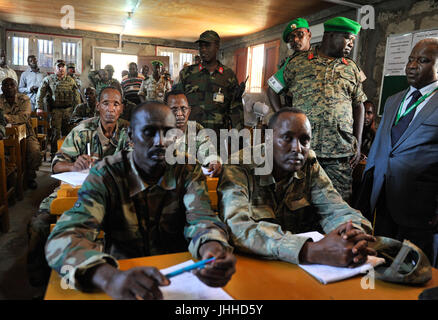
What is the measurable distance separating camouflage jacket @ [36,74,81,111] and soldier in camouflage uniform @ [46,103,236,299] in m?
6.07

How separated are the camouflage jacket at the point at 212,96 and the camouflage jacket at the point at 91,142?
1.02 meters

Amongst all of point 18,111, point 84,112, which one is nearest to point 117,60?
→ point 18,111

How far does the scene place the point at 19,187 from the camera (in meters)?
4.08

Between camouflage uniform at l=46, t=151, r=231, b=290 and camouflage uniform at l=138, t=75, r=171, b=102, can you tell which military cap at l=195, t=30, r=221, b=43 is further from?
camouflage uniform at l=138, t=75, r=171, b=102

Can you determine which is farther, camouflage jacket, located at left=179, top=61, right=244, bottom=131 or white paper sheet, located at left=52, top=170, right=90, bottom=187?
camouflage jacket, located at left=179, top=61, right=244, bottom=131

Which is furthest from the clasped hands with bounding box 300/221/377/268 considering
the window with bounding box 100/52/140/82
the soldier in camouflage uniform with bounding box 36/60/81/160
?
the window with bounding box 100/52/140/82

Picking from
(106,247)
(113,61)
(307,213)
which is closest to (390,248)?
(307,213)

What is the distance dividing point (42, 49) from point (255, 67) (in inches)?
253

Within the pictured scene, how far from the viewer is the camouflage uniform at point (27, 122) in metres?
4.54

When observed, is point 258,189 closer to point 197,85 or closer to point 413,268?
point 413,268

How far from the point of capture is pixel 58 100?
21.6ft

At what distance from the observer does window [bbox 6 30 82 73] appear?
962cm

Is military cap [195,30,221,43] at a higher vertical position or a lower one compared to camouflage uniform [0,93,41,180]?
higher

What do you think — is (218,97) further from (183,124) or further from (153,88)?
(153,88)
